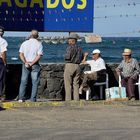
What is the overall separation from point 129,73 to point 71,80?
147cm

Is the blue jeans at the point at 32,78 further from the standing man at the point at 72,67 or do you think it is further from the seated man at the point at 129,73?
the seated man at the point at 129,73

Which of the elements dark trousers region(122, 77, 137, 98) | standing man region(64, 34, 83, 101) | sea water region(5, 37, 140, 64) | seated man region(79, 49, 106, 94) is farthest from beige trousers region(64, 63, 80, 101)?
sea water region(5, 37, 140, 64)

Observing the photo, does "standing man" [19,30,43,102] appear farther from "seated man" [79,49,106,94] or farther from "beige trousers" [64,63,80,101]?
"seated man" [79,49,106,94]

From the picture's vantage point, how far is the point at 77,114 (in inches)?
478

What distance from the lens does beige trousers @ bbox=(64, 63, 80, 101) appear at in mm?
14023

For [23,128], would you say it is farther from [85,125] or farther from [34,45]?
[34,45]

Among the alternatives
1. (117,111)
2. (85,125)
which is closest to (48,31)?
(117,111)

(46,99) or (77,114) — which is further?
(46,99)

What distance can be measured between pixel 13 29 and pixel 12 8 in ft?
1.85

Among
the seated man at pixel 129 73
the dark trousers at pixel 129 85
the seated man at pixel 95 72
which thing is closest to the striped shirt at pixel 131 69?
the seated man at pixel 129 73

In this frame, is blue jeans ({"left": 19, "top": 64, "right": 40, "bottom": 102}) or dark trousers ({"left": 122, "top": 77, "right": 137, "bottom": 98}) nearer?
blue jeans ({"left": 19, "top": 64, "right": 40, "bottom": 102})

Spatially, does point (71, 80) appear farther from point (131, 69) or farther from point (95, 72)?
point (131, 69)

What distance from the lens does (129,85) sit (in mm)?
14516

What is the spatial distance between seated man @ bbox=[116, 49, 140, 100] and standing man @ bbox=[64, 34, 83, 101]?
126cm
